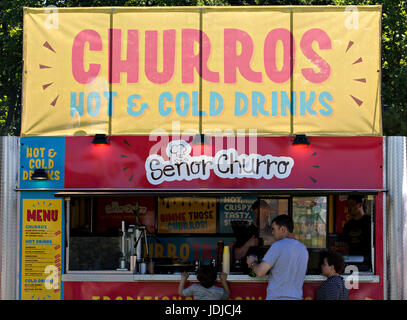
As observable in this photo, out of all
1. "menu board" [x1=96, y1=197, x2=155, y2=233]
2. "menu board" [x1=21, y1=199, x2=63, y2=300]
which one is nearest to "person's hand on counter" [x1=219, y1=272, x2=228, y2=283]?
"menu board" [x1=21, y1=199, x2=63, y2=300]

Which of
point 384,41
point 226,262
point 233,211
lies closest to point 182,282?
point 226,262

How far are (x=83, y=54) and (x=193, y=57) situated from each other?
145 centimetres

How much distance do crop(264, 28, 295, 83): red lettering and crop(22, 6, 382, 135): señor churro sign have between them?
13 mm

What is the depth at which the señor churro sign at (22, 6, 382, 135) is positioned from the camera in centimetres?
697

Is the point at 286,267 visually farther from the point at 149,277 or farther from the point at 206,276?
the point at 149,277

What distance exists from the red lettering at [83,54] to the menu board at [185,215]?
315 cm

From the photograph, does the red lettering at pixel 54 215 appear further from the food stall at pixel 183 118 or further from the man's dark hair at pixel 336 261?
the man's dark hair at pixel 336 261

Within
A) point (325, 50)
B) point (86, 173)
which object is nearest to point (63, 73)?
point (86, 173)

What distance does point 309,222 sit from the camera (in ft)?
29.5

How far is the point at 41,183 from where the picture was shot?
7012 mm

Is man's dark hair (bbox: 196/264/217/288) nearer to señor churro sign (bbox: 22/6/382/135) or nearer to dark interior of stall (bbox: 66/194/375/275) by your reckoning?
señor churro sign (bbox: 22/6/382/135)

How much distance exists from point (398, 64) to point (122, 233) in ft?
38.5

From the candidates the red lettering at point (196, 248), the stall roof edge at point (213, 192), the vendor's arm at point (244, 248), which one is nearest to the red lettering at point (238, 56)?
the stall roof edge at point (213, 192)
